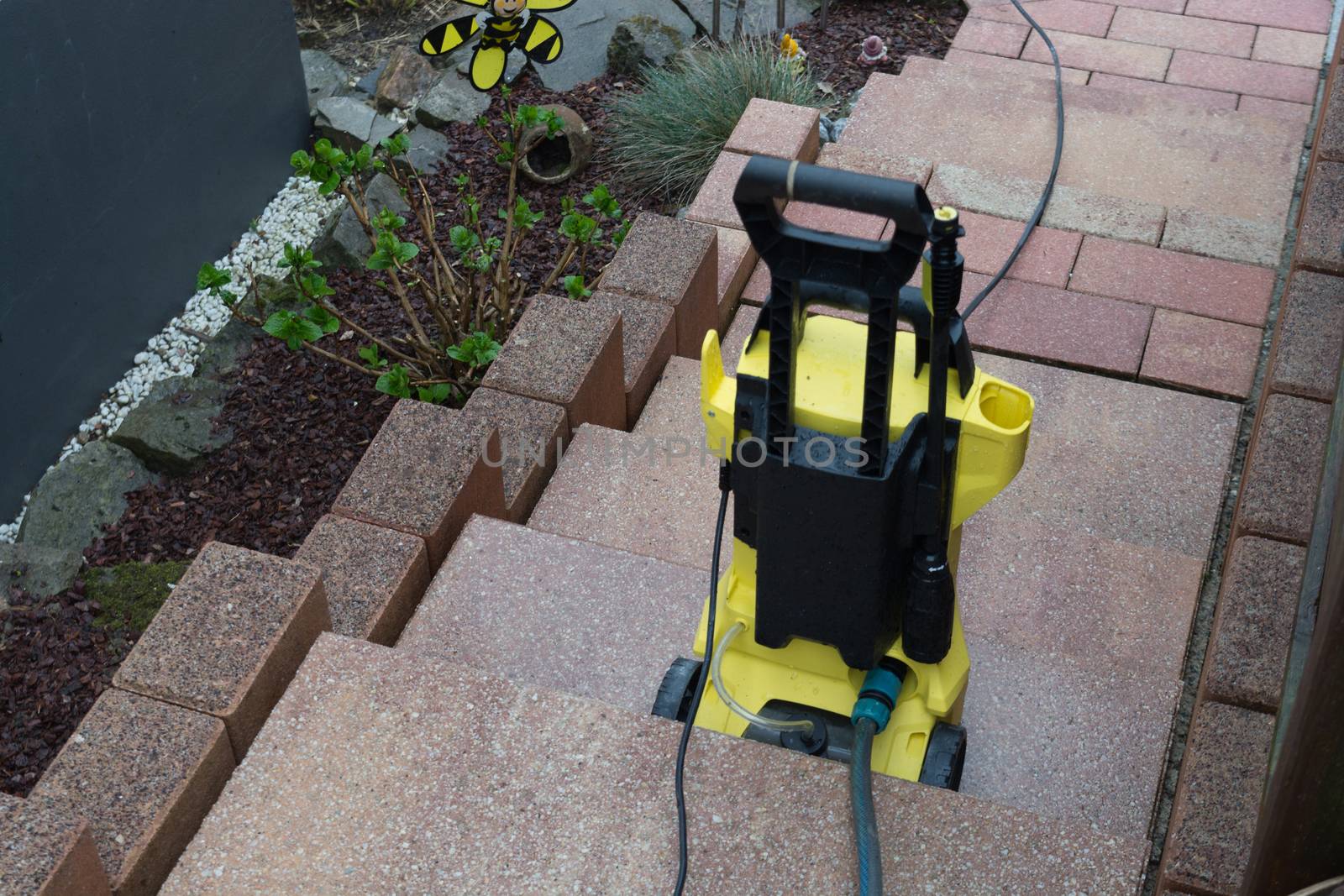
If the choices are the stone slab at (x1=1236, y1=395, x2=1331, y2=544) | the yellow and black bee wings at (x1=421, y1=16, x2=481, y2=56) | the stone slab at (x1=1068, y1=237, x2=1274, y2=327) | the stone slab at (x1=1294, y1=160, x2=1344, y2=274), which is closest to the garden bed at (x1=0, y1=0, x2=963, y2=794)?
the yellow and black bee wings at (x1=421, y1=16, x2=481, y2=56)

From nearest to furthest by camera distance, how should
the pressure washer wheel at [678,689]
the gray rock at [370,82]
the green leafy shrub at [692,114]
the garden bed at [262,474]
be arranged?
the pressure washer wheel at [678,689] < the garden bed at [262,474] < the green leafy shrub at [692,114] < the gray rock at [370,82]

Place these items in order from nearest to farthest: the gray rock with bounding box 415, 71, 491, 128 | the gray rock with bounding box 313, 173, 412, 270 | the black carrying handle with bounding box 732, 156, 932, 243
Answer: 1. the black carrying handle with bounding box 732, 156, 932, 243
2. the gray rock with bounding box 313, 173, 412, 270
3. the gray rock with bounding box 415, 71, 491, 128

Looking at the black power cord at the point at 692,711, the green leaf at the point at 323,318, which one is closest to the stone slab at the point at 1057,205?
the green leaf at the point at 323,318

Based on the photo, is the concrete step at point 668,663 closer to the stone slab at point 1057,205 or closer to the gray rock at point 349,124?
the stone slab at point 1057,205

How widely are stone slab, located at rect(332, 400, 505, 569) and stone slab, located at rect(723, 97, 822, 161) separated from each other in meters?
1.98

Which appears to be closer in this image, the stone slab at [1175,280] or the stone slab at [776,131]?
the stone slab at [1175,280]

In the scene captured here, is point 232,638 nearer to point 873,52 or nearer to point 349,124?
point 349,124

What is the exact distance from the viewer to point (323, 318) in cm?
342

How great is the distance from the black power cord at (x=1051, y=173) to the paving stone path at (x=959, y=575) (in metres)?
0.04

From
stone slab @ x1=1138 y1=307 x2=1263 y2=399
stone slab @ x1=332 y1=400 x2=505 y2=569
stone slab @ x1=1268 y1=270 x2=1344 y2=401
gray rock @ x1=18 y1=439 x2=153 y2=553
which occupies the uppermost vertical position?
stone slab @ x1=332 y1=400 x2=505 y2=569

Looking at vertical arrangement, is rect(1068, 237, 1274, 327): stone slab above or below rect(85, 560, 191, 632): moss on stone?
above

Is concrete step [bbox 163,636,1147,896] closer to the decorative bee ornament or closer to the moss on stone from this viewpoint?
the moss on stone

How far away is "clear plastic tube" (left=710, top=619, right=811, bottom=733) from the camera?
2168 millimetres

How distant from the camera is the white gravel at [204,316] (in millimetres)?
4484
